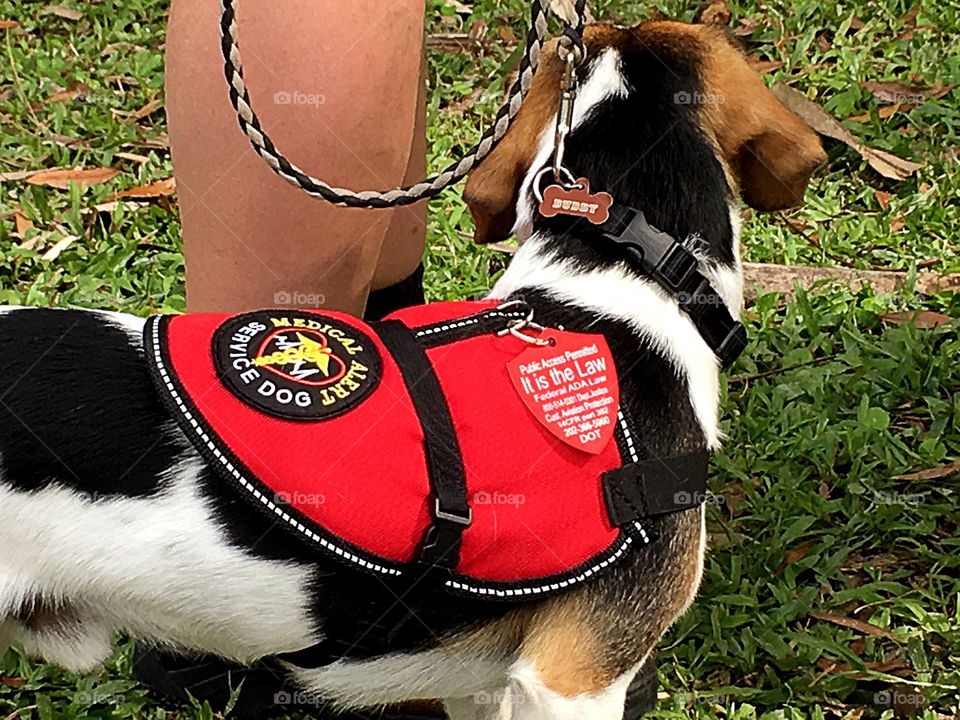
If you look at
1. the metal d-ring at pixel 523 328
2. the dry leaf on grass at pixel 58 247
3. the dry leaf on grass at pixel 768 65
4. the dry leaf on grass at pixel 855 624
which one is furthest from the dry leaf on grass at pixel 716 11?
the metal d-ring at pixel 523 328

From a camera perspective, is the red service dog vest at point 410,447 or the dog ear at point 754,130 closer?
the red service dog vest at point 410,447

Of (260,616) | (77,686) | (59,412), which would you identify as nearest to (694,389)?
(260,616)

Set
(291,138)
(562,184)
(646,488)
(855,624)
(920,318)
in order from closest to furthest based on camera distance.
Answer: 1. (646,488)
2. (562,184)
3. (291,138)
4. (855,624)
5. (920,318)

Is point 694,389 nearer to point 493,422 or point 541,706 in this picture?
point 493,422

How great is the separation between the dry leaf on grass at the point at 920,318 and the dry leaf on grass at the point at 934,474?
2.18ft

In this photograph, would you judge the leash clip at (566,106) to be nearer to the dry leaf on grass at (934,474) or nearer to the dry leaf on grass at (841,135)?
the dry leaf on grass at (934,474)

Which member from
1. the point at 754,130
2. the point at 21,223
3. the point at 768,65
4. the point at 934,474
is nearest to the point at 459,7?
the point at 768,65

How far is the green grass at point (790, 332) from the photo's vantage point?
10.5 ft

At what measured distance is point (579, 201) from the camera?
2.38 meters

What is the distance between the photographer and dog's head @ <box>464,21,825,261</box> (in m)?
2.44

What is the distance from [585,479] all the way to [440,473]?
268 millimetres

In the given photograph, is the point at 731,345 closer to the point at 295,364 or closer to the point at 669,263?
the point at 669,263

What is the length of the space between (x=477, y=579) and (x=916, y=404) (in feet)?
7.08

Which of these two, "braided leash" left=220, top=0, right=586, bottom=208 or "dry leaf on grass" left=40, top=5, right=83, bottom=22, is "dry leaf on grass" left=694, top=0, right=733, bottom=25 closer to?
"dry leaf on grass" left=40, top=5, right=83, bottom=22
